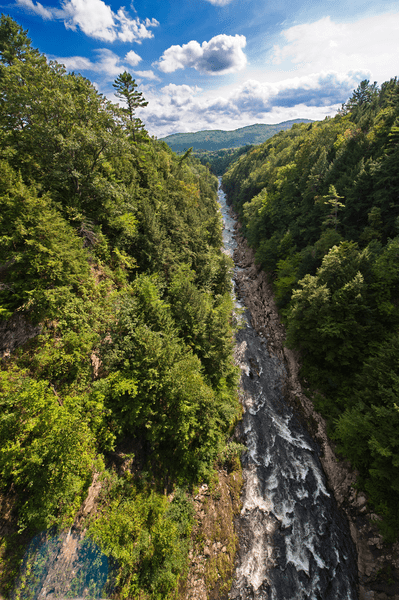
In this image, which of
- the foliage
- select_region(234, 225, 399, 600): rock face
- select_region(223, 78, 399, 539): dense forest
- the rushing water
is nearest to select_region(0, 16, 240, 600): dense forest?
the foliage

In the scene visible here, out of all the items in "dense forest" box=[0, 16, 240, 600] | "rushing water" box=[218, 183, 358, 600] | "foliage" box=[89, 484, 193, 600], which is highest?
"dense forest" box=[0, 16, 240, 600]

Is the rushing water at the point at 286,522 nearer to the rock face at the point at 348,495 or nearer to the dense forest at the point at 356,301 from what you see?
the rock face at the point at 348,495

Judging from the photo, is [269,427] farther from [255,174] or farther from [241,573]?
[255,174]

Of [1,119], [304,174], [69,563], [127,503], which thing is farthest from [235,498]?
[304,174]

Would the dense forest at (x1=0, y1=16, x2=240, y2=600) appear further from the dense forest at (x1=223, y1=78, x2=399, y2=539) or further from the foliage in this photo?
the dense forest at (x1=223, y1=78, x2=399, y2=539)

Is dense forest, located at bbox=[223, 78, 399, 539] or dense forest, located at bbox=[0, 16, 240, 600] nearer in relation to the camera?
dense forest, located at bbox=[0, 16, 240, 600]

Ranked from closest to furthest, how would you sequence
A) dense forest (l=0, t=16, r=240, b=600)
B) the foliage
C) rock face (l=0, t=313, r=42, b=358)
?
dense forest (l=0, t=16, r=240, b=600) → rock face (l=0, t=313, r=42, b=358) → the foliage

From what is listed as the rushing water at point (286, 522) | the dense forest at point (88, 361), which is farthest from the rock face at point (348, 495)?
the dense forest at point (88, 361)

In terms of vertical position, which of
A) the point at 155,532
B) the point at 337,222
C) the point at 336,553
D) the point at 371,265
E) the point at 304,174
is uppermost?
the point at 304,174
